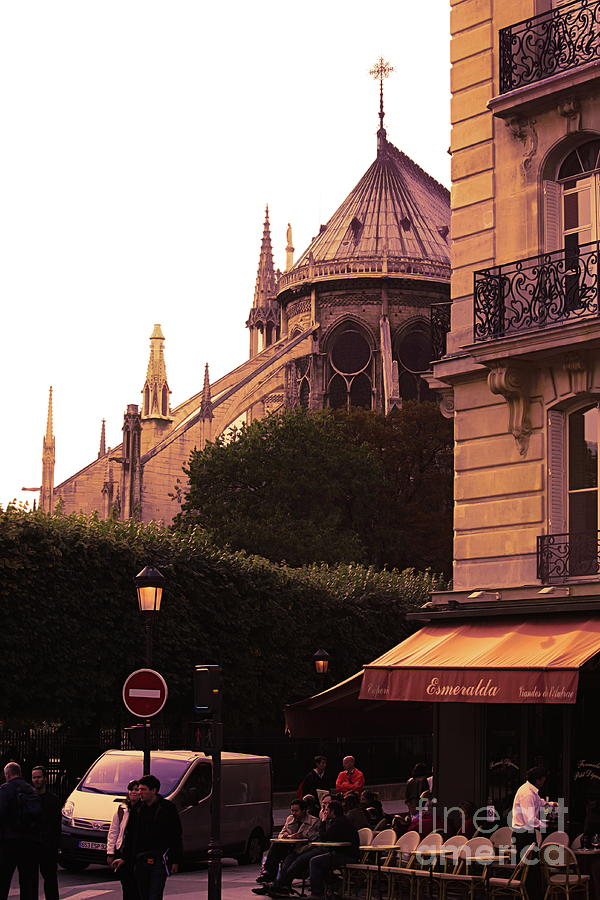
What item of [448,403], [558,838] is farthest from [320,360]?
[558,838]

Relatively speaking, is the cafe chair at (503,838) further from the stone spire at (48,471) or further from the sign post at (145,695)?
the stone spire at (48,471)

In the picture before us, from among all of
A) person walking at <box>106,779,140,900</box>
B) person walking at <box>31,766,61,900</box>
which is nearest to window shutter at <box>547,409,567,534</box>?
person walking at <box>106,779,140,900</box>

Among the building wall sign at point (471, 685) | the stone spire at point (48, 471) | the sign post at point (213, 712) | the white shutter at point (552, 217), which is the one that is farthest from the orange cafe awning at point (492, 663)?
the stone spire at point (48, 471)

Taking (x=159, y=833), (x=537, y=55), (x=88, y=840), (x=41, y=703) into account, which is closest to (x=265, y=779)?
(x=88, y=840)

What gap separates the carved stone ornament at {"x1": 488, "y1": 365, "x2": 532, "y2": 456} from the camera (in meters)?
19.1

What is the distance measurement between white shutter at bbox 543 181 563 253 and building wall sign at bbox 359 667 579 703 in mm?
5808

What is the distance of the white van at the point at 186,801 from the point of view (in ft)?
67.8

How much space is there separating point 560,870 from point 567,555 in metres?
4.70

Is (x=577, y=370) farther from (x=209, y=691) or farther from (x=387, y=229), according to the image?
(x=387, y=229)

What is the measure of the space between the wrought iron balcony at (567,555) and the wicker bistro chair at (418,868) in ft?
12.7

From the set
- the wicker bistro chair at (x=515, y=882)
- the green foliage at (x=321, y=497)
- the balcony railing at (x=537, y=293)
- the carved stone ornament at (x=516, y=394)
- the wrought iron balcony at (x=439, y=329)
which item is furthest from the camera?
the green foliage at (x=321, y=497)

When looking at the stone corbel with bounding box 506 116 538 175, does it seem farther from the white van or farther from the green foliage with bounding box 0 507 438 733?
the green foliage with bounding box 0 507 438 733

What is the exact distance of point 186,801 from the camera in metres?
21.0

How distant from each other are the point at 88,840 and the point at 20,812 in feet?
21.6
